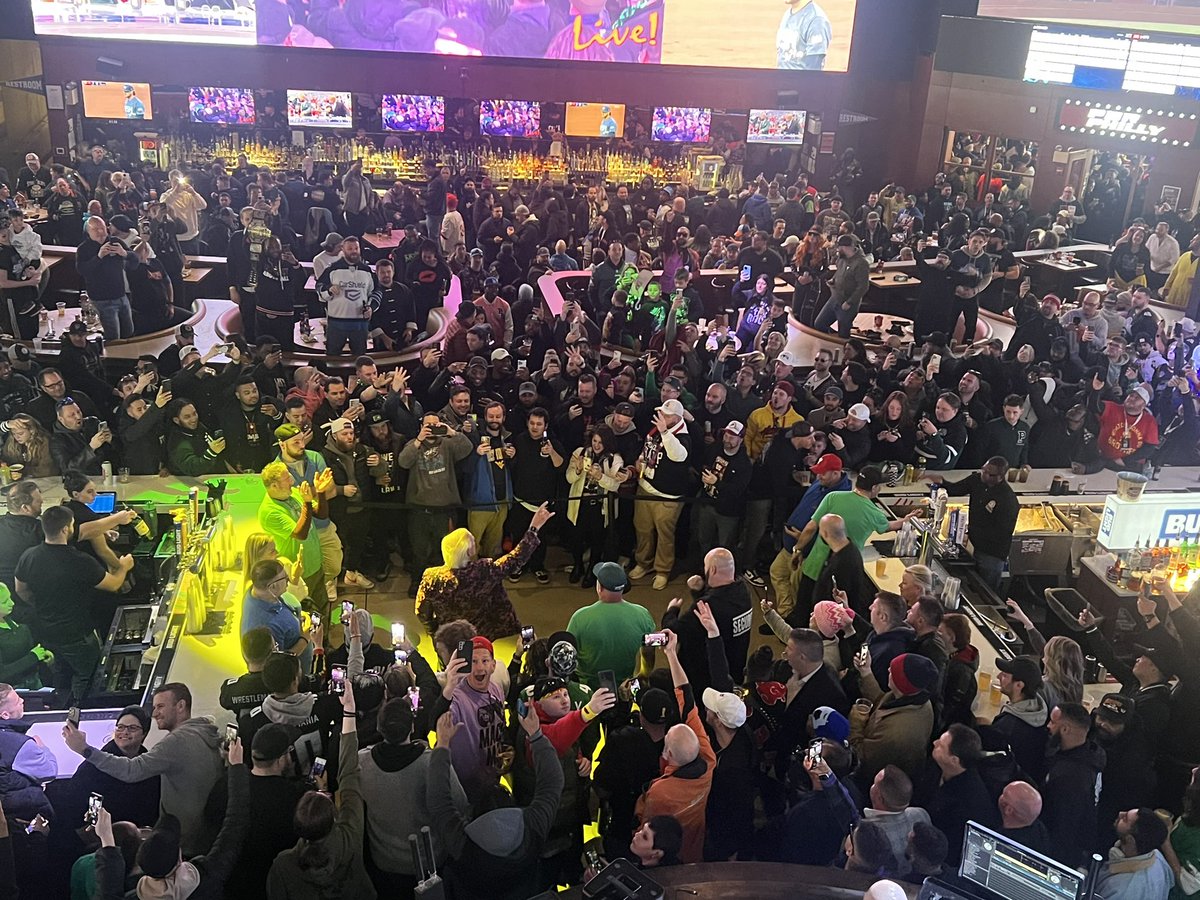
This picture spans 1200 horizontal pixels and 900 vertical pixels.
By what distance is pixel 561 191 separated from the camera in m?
16.2

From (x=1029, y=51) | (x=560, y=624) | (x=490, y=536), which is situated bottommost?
(x=560, y=624)

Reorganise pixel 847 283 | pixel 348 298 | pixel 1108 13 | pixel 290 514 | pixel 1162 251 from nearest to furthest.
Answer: pixel 290 514
pixel 348 298
pixel 847 283
pixel 1162 251
pixel 1108 13

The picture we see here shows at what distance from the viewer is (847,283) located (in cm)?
1159

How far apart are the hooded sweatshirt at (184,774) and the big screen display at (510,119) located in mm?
16227

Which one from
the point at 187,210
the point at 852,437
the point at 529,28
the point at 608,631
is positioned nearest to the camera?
the point at 608,631

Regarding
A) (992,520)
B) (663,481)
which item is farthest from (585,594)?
(992,520)

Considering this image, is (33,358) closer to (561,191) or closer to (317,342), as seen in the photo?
(317,342)

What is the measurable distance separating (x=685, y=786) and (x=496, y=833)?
0.80 meters

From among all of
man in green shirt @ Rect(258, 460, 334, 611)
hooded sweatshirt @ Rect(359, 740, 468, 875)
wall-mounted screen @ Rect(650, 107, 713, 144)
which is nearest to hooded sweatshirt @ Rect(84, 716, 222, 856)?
hooded sweatshirt @ Rect(359, 740, 468, 875)

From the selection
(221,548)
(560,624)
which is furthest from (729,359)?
(221,548)

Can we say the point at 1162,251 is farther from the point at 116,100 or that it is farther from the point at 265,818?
the point at 116,100

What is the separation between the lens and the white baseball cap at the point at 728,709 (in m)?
4.47

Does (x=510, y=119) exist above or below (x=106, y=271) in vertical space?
above

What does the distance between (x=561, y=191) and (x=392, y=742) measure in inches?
513
